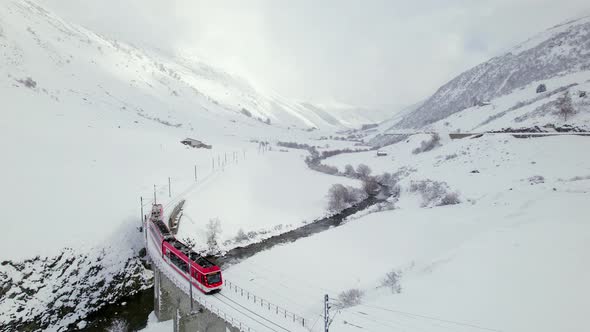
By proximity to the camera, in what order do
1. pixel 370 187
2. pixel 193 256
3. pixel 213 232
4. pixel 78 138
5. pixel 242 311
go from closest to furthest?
pixel 242 311 < pixel 193 256 < pixel 213 232 < pixel 78 138 < pixel 370 187

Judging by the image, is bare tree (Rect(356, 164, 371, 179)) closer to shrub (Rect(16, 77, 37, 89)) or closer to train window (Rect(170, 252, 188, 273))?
train window (Rect(170, 252, 188, 273))

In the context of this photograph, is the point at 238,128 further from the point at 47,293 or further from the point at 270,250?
the point at 47,293

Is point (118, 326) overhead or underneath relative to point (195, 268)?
underneath

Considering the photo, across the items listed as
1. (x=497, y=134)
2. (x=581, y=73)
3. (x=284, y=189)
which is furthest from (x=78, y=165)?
(x=581, y=73)

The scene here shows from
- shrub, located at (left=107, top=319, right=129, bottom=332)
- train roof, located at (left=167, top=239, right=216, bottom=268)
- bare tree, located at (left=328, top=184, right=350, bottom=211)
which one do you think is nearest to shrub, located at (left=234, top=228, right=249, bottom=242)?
train roof, located at (left=167, top=239, right=216, bottom=268)

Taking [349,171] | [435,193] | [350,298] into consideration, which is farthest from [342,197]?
[350,298]

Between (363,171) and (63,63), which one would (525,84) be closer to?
(363,171)

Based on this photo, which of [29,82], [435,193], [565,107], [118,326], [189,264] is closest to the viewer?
[189,264]
